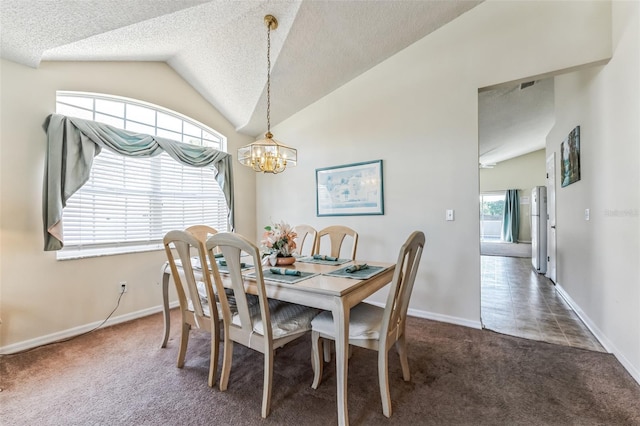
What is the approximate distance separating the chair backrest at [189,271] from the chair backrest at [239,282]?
0.40 feet

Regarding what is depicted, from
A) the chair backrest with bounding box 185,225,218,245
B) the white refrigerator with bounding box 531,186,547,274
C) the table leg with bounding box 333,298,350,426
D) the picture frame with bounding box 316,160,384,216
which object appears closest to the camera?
the table leg with bounding box 333,298,350,426

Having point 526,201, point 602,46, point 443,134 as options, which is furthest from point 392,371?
point 526,201

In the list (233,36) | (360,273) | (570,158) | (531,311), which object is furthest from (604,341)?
(233,36)

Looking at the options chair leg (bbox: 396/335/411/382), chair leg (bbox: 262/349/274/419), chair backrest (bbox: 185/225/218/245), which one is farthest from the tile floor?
chair backrest (bbox: 185/225/218/245)

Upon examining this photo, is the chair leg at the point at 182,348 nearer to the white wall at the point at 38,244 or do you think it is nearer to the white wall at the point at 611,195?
the white wall at the point at 38,244

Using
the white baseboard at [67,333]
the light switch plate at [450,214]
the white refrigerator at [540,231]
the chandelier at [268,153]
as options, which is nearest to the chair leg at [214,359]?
the chandelier at [268,153]

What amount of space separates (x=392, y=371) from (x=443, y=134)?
2.29 metres

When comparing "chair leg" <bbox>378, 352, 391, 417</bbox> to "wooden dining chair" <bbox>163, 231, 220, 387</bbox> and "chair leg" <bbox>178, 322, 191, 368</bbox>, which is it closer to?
"wooden dining chair" <bbox>163, 231, 220, 387</bbox>

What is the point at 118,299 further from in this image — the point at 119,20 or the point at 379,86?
the point at 379,86

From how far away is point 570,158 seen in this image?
314cm

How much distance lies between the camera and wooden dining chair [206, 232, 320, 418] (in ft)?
4.92

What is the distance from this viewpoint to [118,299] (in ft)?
9.37

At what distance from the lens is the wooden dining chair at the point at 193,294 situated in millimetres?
1773

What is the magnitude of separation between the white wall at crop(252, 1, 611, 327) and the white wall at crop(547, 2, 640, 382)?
0.33 metres
